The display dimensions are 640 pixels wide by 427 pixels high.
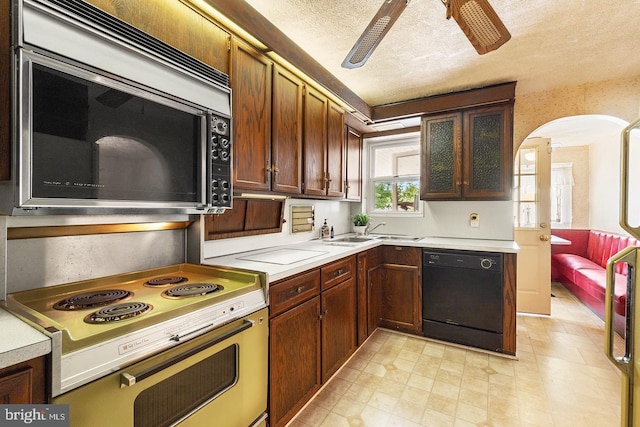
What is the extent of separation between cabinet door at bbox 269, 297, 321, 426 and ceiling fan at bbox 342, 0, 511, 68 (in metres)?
1.51

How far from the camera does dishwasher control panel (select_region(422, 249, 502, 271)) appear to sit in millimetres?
2600

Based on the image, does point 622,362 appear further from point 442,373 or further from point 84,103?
point 84,103

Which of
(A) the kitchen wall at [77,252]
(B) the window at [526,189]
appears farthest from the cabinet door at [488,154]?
(A) the kitchen wall at [77,252]

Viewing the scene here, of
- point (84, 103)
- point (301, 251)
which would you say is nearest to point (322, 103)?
point (301, 251)

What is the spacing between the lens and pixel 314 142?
2449mm

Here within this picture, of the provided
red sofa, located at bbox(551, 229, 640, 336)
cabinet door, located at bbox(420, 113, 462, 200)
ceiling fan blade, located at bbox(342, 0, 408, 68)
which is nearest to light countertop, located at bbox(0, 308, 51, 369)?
ceiling fan blade, located at bbox(342, 0, 408, 68)

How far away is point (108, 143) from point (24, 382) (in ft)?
2.47

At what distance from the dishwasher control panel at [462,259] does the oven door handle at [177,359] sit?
77.7 inches

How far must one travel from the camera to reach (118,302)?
1.14 meters

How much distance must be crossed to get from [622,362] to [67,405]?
208cm

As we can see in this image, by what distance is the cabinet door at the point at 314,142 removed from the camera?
233cm

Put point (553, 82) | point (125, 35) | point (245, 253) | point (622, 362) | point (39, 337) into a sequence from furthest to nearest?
point (553, 82), point (245, 253), point (622, 362), point (125, 35), point (39, 337)

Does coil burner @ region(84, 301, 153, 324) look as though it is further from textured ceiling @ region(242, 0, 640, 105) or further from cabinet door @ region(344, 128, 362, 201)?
cabinet door @ region(344, 128, 362, 201)

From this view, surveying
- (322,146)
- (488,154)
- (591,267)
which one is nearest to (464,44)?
(488,154)
